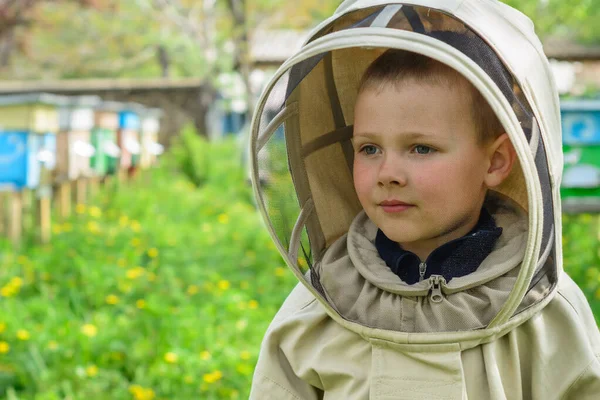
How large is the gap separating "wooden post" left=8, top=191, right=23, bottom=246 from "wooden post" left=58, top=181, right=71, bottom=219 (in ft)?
2.31

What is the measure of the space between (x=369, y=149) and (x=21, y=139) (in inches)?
169

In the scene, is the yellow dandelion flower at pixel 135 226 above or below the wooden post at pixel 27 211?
below

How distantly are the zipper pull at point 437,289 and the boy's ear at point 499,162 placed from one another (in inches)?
7.9

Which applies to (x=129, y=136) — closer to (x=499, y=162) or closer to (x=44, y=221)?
(x=44, y=221)

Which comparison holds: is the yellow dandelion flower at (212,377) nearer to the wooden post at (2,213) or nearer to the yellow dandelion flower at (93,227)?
the yellow dandelion flower at (93,227)

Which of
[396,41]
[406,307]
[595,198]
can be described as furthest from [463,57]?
[595,198]

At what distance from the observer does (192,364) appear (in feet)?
10.5

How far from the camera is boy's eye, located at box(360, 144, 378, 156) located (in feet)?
4.77

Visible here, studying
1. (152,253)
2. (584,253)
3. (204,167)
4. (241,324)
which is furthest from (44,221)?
(584,253)

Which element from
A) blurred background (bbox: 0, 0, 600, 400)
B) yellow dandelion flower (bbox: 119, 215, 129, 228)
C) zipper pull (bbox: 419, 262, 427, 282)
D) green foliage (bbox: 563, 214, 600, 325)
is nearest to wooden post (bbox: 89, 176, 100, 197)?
blurred background (bbox: 0, 0, 600, 400)

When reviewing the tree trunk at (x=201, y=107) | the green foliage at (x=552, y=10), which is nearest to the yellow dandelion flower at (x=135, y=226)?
the green foliage at (x=552, y=10)

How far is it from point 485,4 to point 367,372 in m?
0.68

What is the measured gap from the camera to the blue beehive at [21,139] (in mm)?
5258

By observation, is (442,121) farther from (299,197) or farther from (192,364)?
(192,364)
